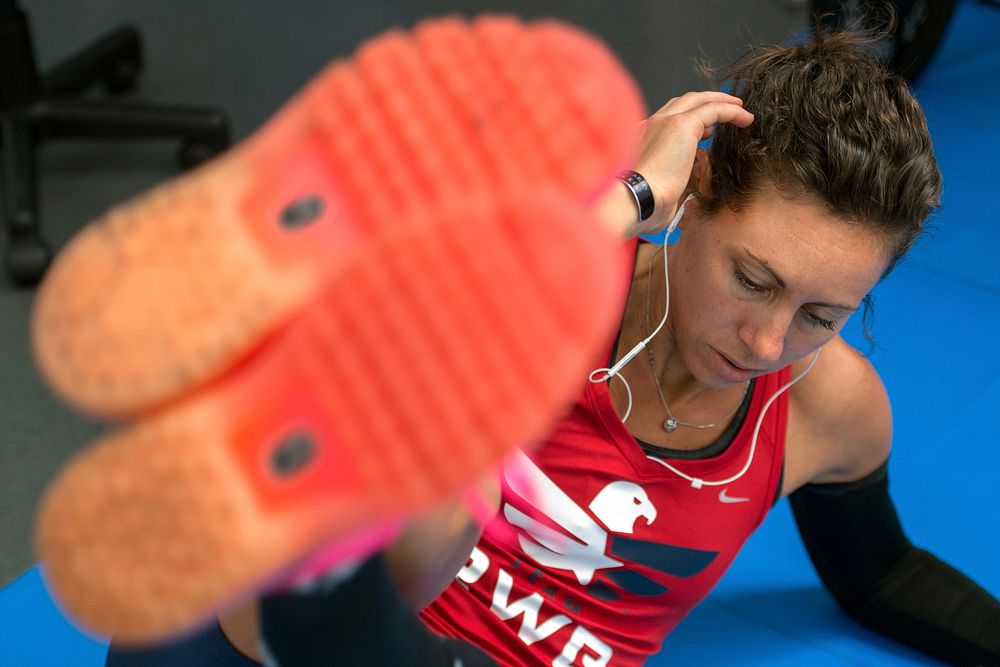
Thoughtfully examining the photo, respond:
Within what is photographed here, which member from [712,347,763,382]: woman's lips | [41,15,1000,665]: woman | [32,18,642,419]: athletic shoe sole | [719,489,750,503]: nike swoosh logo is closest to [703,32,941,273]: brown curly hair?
[41,15,1000,665]: woman

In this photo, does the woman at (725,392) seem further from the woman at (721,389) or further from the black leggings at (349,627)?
the black leggings at (349,627)

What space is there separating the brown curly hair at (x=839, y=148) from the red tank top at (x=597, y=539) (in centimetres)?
23

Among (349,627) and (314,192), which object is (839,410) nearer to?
(349,627)

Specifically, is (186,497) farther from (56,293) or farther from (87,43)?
(87,43)

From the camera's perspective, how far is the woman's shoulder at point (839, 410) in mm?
1206

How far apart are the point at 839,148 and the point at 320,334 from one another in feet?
2.14

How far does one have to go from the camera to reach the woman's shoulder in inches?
47.5

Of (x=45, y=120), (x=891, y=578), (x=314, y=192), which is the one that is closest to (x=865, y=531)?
(x=891, y=578)

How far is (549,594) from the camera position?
116 cm

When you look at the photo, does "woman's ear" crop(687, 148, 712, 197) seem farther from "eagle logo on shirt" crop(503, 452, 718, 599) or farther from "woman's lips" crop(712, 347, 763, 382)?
"eagle logo on shirt" crop(503, 452, 718, 599)

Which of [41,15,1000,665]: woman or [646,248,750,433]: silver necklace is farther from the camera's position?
[646,248,750,433]: silver necklace

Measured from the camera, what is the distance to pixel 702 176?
108 cm

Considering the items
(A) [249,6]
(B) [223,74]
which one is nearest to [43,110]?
(B) [223,74]

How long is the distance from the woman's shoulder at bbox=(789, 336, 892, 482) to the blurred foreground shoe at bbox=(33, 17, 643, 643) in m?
0.72
